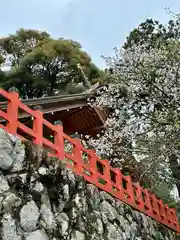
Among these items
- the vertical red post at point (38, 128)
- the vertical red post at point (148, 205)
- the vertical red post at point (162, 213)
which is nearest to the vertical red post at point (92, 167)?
the vertical red post at point (38, 128)

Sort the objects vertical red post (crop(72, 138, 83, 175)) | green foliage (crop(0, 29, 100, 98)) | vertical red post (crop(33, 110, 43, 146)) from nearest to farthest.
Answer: vertical red post (crop(33, 110, 43, 146)) < vertical red post (crop(72, 138, 83, 175)) < green foliage (crop(0, 29, 100, 98))

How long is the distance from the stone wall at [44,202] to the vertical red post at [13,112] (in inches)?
6.1

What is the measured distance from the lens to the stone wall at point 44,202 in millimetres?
4199

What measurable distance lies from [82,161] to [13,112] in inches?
75.8

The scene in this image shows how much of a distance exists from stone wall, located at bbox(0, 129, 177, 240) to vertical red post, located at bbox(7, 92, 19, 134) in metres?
0.16

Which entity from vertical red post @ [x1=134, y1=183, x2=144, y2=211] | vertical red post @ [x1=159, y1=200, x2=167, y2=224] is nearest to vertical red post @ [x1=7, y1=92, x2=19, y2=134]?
vertical red post @ [x1=134, y1=183, x2=144, y2=211]

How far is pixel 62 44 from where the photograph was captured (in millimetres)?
20828

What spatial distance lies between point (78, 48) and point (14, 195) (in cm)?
1863

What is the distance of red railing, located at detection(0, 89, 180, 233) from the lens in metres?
4.83

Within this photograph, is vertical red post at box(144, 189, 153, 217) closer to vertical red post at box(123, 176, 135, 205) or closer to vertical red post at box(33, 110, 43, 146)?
vertical red post at box(123, 176, 135, 205)

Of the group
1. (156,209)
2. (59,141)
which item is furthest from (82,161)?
(156,209)

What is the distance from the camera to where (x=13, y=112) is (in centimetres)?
475

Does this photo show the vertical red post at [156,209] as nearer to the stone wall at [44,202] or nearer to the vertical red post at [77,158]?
the stone wall at [44,202]

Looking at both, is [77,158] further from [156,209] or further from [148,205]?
[156,209]
